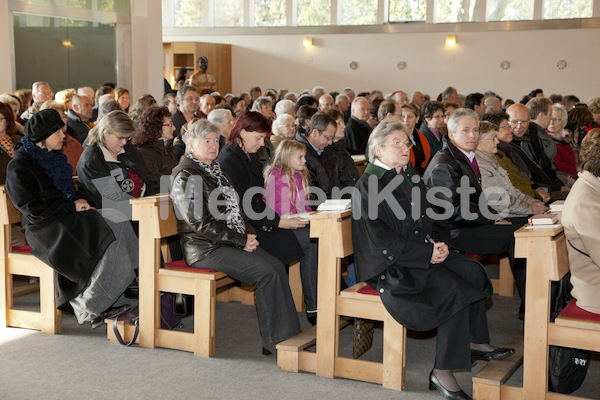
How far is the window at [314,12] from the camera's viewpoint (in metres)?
17.6

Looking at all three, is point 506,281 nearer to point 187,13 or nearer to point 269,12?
point 269,12

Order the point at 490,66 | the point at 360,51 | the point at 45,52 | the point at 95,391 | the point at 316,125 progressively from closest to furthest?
the point at 95,391 → the point at 316,125 → the point at 45,52 → the point at 490,66 → the point at 360,51

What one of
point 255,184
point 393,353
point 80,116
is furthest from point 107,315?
point 80,116

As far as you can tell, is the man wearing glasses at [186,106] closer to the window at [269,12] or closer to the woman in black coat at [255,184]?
the woman in black coat at [255,184]

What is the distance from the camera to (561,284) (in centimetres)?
361

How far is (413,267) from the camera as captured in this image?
11.8ft

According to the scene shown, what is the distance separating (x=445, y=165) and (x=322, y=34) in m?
13.6

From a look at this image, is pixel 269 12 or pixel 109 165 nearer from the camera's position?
pixel 109 165

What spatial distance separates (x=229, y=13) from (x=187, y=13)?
1142 mm

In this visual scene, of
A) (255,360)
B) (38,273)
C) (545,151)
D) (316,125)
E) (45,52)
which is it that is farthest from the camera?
(45,52)

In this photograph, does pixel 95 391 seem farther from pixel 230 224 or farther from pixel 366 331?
pixel 366 331

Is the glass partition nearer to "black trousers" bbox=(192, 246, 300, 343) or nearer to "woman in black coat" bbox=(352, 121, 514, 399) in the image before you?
"black trousers" bbox=(192, 246, 300, 343)

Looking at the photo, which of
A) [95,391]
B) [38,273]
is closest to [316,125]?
[38,273]

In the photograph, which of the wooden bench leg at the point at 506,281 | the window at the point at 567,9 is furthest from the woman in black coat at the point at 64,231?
the window at the point at 567,9
